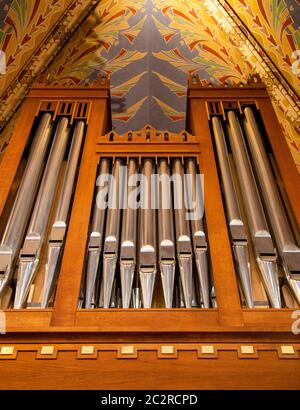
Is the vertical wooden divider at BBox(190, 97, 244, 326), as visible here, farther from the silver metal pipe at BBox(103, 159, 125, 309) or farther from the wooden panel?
the silver metal pipe at BBox(103, 159, 125, 309)

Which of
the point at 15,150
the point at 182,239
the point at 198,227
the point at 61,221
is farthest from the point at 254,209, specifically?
the point at 15,150

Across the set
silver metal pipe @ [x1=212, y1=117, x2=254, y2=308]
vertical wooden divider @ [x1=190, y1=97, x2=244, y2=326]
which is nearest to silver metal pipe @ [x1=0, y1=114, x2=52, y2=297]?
vertical wooden divider @ [x1=190, y1=97, x2=244, y2=326]

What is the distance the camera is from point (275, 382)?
212 cm

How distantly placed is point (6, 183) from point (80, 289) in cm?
92

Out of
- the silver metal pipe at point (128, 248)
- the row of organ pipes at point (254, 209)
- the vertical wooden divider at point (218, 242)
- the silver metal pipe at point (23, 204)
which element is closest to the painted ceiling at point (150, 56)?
the row of organ pipes at point (254, 209)

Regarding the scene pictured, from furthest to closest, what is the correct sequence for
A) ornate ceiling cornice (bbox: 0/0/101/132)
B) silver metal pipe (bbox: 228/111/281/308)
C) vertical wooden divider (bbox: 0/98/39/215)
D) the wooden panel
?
ornate ceiling cornice (bbox: 0/0/101/132) → vertical wooden divider (bbox: 0/98/39/215) → silver metal pipe (bbox: 228/111/281/308) → the wooden panel

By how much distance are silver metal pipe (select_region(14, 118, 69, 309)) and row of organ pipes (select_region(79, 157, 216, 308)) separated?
0.87 ft

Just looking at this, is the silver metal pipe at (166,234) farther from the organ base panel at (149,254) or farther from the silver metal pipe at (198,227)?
the silver metal pipe at (198,227)

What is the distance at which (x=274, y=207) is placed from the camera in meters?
3.06

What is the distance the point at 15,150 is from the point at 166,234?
122 cm

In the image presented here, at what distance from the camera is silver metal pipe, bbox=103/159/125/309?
2625 millimetres

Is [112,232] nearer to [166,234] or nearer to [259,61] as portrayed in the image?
[166,234]

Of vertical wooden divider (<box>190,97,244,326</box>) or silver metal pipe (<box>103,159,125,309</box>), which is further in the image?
silver metal pipe (<box>103,159,125,309</box>)

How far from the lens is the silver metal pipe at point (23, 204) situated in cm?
270
